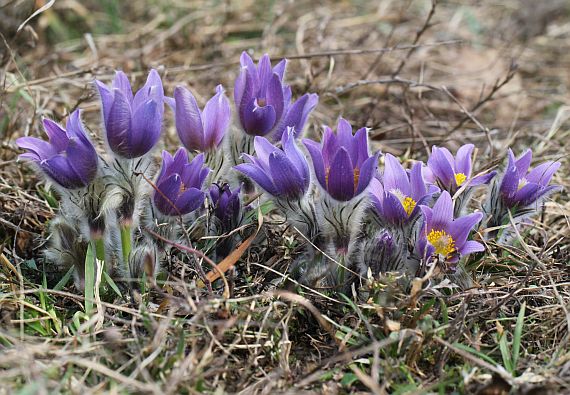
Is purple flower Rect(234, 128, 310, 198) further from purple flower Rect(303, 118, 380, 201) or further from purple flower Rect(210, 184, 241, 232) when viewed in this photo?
purple flower Rect(210, 184, 241, 232)

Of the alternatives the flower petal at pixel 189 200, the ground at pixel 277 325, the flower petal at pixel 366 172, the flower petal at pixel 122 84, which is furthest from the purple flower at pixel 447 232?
the flower petal at pixel 122 84

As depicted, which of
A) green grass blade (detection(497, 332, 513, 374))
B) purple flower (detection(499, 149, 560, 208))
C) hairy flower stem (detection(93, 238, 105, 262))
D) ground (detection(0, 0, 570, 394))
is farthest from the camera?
purple flower (detection(499, 149, 560, 208))

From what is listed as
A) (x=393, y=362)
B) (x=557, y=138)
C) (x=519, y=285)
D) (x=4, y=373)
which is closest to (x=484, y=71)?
(x=557, y=138)

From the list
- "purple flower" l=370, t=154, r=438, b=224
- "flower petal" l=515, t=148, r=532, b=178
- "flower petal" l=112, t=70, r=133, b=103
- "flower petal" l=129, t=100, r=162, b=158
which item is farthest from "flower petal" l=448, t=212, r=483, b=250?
"flower petal" l=112, t=70, r=133, b=103

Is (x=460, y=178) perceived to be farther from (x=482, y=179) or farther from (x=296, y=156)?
(x=296, y=156)

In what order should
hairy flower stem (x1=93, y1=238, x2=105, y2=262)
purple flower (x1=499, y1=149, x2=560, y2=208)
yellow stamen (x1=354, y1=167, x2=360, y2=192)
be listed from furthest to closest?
purple flower (x1=499, y1=149, x2=560, y2=208), hairy flower stem (x1=93, y1=238, x2=105, y2=262), yellow stamen (x1=354, y1=167, x2=360, y2=192)

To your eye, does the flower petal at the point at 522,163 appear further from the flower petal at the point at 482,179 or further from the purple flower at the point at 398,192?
the purple flower at the point at 398,192

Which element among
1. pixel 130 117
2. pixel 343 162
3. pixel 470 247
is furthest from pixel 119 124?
pixel 470 247
